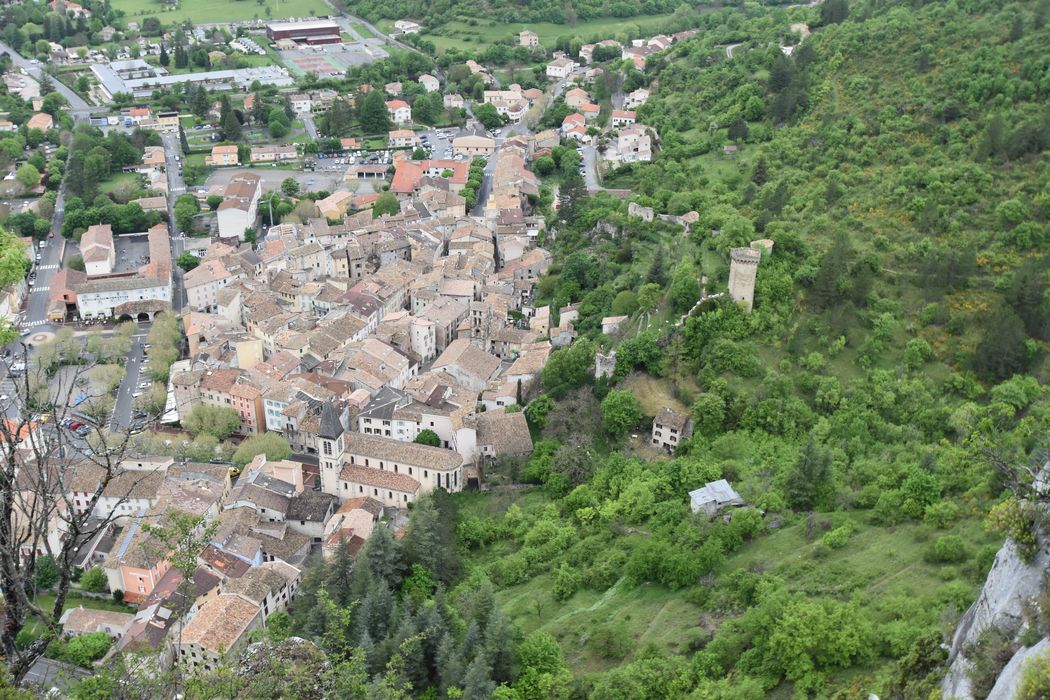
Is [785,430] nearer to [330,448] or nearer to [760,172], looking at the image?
[330,448]

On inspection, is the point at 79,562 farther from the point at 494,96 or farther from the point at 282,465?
the point at 494,96

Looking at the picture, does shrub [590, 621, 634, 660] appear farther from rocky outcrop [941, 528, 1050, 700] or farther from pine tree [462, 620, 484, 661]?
rocky outcrop [941, 528, 1050, 700]

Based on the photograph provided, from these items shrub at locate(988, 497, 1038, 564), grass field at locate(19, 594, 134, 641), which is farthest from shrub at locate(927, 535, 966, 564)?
grass field at locate(19, 594, 134, 641)

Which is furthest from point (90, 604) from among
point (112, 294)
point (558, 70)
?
point (558, 70)

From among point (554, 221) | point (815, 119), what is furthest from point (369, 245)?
point (815, 119)

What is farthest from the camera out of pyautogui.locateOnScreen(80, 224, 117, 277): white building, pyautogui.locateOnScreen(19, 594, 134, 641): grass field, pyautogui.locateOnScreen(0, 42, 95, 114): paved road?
pyautogui.locateOnScreen(0, 42, 95, 114): paved road

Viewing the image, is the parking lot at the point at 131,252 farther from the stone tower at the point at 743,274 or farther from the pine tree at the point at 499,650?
the pine tree at the point at 499,650
